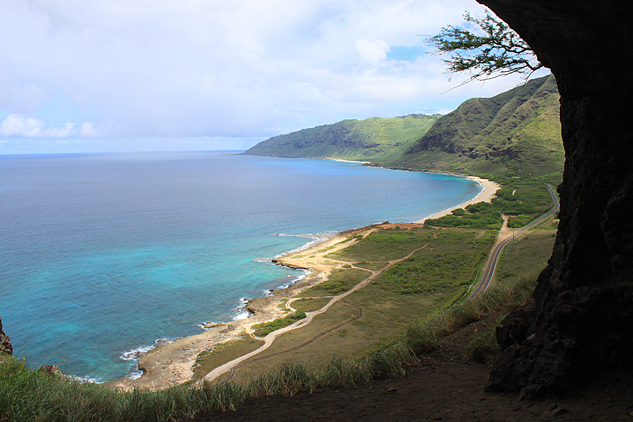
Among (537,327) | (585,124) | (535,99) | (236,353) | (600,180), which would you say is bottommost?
(236,353)

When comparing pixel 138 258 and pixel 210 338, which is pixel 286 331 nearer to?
pixel 210 338

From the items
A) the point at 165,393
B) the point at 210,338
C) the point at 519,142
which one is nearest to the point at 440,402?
the point at 165,393

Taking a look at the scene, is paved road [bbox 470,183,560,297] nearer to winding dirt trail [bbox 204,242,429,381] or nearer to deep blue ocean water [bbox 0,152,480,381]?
winding dirt trail [bbox 204,242,429,381]

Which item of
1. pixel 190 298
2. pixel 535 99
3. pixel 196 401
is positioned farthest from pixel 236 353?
pixel 535 99

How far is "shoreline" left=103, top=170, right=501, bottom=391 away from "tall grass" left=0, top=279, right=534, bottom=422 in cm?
A: 328

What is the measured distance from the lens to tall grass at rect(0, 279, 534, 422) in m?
7.54

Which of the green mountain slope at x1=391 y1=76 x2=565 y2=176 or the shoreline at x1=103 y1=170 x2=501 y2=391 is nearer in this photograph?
the shoreline at x1=103 y1=170 x2=501 y2=391

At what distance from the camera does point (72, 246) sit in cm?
5684

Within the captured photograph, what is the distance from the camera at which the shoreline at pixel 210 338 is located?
2305 centimetres

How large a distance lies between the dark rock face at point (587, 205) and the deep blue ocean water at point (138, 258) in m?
21.0

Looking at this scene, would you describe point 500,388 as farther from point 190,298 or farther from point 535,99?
point 535,99

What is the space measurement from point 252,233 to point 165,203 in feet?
140

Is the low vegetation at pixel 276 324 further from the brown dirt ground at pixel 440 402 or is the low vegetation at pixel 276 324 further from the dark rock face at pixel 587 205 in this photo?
the dark rock face at pixel 587 205

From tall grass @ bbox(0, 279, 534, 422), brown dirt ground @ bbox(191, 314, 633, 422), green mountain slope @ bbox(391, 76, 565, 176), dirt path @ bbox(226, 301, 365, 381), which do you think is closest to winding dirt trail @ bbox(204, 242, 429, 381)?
dirt path @ bbox(226, 301, 365, 381)
